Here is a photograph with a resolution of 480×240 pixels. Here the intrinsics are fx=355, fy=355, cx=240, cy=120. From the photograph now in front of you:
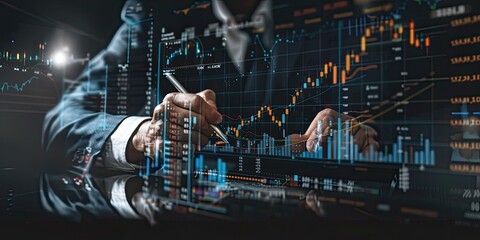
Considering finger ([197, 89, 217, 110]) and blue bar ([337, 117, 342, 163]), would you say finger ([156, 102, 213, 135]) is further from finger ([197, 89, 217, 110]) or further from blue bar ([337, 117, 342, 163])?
blue bar ([337, 117, 342, 163])

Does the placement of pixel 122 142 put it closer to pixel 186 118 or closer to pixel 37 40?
pixel 186 118

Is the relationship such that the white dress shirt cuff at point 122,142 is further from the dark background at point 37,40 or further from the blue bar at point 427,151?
the blue bar at point 427,151

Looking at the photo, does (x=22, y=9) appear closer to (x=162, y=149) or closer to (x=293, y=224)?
(x=162, y=149)

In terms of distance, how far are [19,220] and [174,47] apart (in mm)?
650

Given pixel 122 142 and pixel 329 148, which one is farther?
pixel 122 142

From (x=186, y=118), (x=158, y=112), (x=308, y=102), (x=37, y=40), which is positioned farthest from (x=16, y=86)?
(x=308, y=102)

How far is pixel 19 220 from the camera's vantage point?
33.9 inches

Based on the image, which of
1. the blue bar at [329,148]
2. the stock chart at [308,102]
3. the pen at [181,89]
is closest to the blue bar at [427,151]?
the stock chart at [308,102]

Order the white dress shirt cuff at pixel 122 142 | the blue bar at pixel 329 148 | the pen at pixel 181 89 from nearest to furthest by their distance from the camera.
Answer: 1. the blue bar at pixel 329 148
2. the pen at pixel 181 89
3. the white dress shirt cuff at pixel 122 142

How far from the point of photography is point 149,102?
4.02 ft
